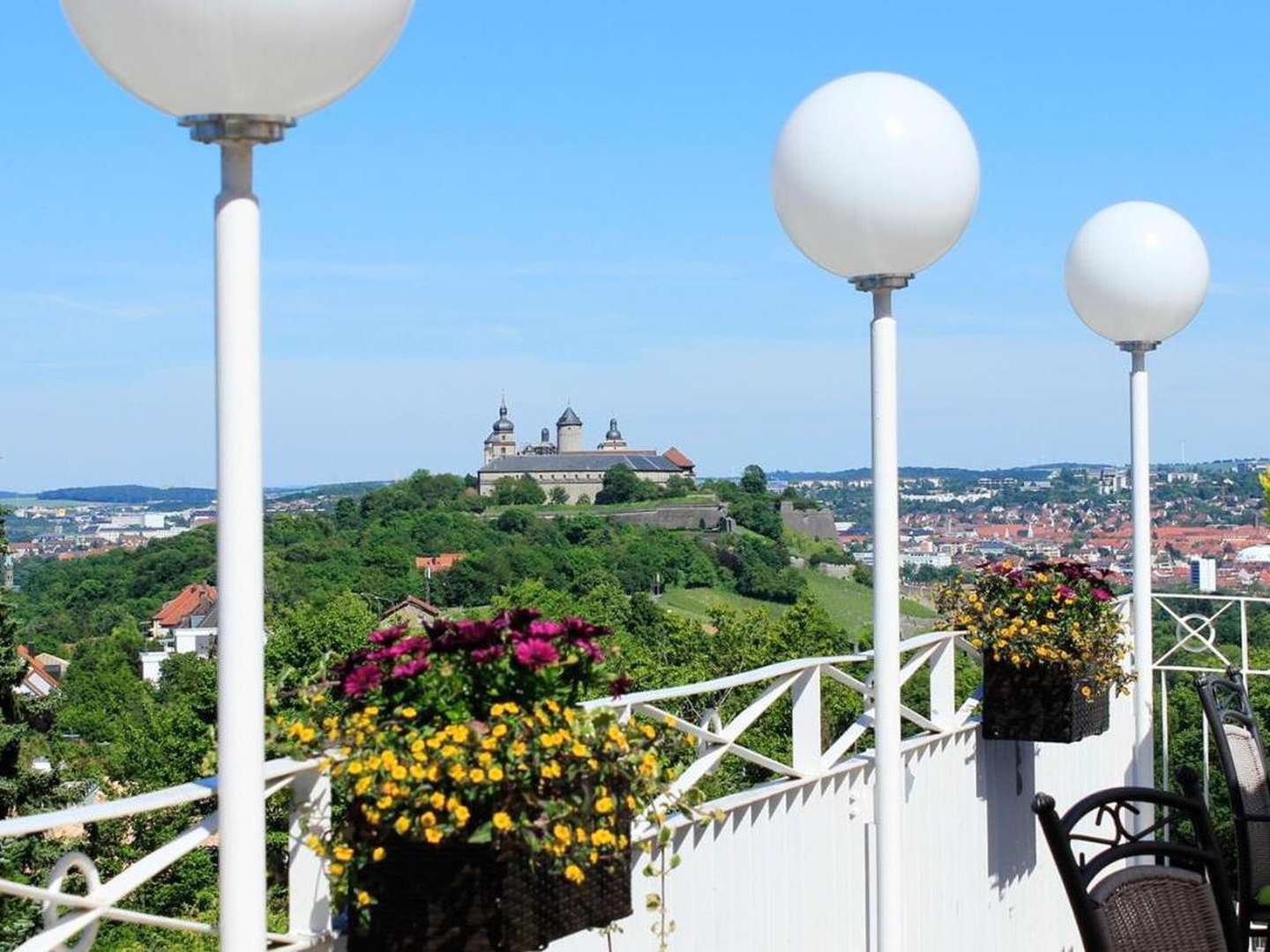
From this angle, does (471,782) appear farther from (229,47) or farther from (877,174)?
(877,174)

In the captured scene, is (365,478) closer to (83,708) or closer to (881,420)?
(83,708)

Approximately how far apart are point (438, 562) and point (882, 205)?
6972 centimetres

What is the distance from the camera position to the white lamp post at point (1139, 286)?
427cm

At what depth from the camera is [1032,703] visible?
4.02m

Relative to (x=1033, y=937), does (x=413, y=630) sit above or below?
above

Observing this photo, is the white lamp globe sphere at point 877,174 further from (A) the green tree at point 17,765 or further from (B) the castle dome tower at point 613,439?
(B) the castle dome tower at point 613,439

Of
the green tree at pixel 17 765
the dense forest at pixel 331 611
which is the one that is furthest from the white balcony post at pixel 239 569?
the green tree at pixel 17 765

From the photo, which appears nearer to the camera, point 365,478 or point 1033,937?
point 1033,937

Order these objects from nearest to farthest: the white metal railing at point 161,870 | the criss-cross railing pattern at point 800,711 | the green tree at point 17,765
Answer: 1. the white metal railing at point 161,870
2. the criss-cross railing pattern at point 800,711
3. the green tree at point 17,765

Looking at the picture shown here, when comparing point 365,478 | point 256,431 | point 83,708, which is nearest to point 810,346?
point 83,708

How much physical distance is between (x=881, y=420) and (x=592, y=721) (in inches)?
39.6

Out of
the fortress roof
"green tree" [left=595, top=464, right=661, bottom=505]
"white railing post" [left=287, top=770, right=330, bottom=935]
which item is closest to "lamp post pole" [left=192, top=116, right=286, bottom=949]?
"white railing post" [left=287, top=770, right=330, bottom=935]

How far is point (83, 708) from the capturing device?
52.1 m

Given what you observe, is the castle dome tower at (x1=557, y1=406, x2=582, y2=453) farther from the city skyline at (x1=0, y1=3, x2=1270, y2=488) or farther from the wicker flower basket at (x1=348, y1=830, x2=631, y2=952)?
the wicker flower basket at (x1=348, y1=830, x2=631, y2=952)
